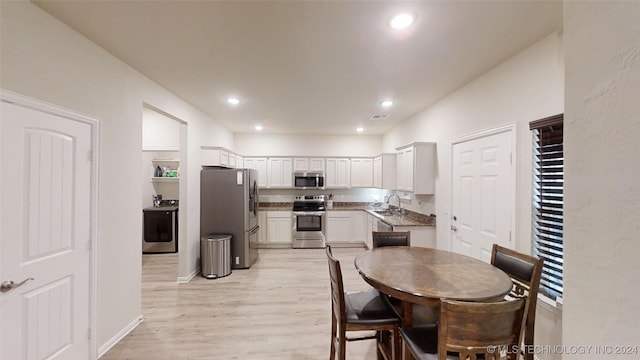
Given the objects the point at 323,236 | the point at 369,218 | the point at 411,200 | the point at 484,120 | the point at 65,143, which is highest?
the point at 484,120

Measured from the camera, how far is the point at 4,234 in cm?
160

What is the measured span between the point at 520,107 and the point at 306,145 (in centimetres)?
466

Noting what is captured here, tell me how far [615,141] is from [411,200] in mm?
4334

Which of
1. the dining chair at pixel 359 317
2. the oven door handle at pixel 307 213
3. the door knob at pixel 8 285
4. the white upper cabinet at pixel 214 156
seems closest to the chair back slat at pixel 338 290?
the dining chair at pixel 359 317

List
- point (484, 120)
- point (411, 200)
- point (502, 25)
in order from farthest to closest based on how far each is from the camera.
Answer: point (411, 200), point (484, 120), point (502, 25)

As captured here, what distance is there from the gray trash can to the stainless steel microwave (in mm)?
2392

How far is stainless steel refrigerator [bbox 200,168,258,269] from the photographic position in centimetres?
444

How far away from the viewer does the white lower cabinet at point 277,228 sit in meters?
5.95

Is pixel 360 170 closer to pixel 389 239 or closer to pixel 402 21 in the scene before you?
pixel 389 239

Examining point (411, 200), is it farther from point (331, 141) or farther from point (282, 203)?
point (282, 203)

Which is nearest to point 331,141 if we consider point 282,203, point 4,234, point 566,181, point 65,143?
point 282,203

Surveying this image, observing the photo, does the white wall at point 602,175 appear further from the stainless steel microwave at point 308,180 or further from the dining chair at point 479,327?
the stainless steel microwave at point 308,180

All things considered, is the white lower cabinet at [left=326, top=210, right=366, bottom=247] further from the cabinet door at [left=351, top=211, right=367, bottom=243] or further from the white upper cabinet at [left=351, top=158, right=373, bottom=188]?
the white upper cabinet at [left=351, top=158, right=373, bottom=188]

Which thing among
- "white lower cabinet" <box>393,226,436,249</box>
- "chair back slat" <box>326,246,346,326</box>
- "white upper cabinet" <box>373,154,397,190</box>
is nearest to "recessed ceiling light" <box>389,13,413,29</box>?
"chair back slat" <box>326,246,346,326</box>
